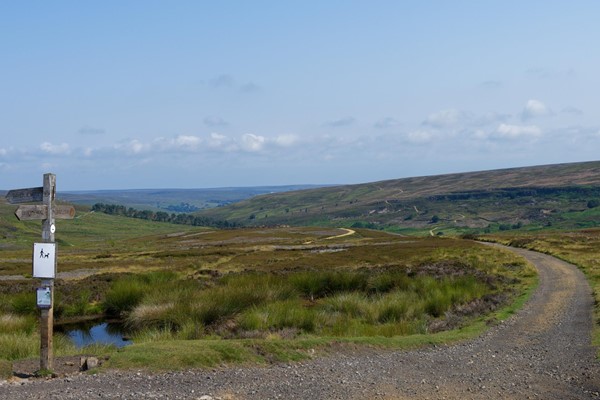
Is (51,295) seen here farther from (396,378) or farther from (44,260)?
(396,378)

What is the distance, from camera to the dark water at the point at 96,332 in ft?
64.2

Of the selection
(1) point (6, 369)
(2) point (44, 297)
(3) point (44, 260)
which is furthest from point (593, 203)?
(1) point (6, 369)

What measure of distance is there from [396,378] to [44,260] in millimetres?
7022

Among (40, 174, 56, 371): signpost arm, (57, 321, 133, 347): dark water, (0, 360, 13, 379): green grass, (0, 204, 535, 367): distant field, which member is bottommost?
(57, 321, 133, 347): dark water

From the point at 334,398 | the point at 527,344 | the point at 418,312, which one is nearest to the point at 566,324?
the point at 527,344

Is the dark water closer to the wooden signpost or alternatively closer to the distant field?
the distant field

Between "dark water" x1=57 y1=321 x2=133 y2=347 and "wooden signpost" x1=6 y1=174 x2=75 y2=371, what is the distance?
24.5ft

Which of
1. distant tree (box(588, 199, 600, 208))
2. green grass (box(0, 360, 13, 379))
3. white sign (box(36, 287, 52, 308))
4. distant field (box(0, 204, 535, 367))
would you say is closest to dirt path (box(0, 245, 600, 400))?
distant field (box(0, 204, 535, 367))

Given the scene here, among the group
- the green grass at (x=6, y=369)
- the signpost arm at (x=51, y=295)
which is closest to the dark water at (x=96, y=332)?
the green grass at (x=6, y=369)

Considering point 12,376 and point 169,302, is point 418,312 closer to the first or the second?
point 169,302

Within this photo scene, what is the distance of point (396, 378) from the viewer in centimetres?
1141

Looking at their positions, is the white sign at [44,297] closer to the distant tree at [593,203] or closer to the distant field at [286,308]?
the distant field at [286,308]

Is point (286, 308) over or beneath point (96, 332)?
over

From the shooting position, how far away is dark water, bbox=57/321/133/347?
1958 centimetres
